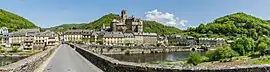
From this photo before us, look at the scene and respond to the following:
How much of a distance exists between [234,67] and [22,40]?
147828mm

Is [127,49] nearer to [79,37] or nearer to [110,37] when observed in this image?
[110,37]

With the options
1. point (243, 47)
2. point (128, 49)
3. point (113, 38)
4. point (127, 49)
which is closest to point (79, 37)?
point (113, 38)

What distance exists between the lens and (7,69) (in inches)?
454

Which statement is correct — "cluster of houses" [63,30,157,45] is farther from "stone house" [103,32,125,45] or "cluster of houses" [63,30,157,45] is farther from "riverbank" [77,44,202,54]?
"riverbank" [77,44,202,54]

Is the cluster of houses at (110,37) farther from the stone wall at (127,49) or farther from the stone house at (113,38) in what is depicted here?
the stone wall at (127,49)

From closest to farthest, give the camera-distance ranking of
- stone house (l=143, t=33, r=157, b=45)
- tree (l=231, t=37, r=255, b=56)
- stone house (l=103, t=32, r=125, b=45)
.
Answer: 1. tree (l=231, t=37, r=255, b=56)
2. stone house (l=103, t=32, r=125, b=45)
3. stone house (l=143, t=33, r=157, b=45)

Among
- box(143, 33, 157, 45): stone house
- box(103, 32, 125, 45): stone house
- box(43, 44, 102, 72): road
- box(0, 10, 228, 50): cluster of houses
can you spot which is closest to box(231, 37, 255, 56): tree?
box(0, 10, 228, 50): cluster of houses

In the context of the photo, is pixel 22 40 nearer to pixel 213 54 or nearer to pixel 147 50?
pixel 147 50

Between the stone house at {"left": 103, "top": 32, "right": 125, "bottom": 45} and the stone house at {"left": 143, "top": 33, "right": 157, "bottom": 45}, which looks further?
the stone house at {"left": 143, "top": 33, "right": 157, "bottom": 45}

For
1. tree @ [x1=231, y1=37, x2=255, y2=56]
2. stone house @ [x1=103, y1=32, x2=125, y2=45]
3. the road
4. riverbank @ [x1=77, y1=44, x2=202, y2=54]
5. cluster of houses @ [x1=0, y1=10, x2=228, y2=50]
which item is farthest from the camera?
stone house @ [x1=103, y1=32, x2=125, y2=45]

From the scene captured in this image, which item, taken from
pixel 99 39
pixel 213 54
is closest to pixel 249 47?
pixel 213 54

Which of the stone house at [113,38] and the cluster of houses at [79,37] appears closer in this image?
the cluster of houses at [79,37]

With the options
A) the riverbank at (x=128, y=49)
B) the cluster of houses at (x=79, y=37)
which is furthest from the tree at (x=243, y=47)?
the cluster of houses at (x=79, y=37)

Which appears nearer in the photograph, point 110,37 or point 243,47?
point 243,47
